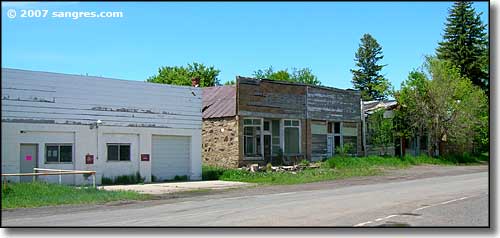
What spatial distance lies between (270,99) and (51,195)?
1707 centimetres

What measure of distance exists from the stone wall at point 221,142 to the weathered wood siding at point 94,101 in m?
3.41

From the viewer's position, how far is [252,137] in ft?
110

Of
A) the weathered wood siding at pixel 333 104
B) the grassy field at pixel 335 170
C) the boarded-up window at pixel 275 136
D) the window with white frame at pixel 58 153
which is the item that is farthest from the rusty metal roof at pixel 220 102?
the window with white frame at pixel 58 153

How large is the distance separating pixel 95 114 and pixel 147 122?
102 inches

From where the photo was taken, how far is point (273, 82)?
3438cm

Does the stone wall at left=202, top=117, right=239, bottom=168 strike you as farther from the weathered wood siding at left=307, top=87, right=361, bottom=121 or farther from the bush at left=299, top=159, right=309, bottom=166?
the weathered wood siding at left=307, top=87, right=361, bottom=121

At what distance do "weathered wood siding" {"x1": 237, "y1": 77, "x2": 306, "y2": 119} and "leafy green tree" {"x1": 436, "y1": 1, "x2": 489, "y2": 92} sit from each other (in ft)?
34.5

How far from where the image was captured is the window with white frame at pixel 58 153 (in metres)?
24.3

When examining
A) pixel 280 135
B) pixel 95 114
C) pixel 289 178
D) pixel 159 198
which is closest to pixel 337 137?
pixel 280 135

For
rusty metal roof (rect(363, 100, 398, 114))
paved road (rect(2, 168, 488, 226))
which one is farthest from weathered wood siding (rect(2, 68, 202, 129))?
rusty metal roof (rect(363, 100, 398, 114))

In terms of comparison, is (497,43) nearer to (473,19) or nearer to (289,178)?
(289,178)

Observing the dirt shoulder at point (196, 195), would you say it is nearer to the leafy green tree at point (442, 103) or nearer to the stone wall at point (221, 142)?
the stone wall at point (221, 142)

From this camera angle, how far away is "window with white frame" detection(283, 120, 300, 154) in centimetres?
3531

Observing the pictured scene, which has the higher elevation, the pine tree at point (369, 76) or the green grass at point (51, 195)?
the pine tree at point (369, 76)
